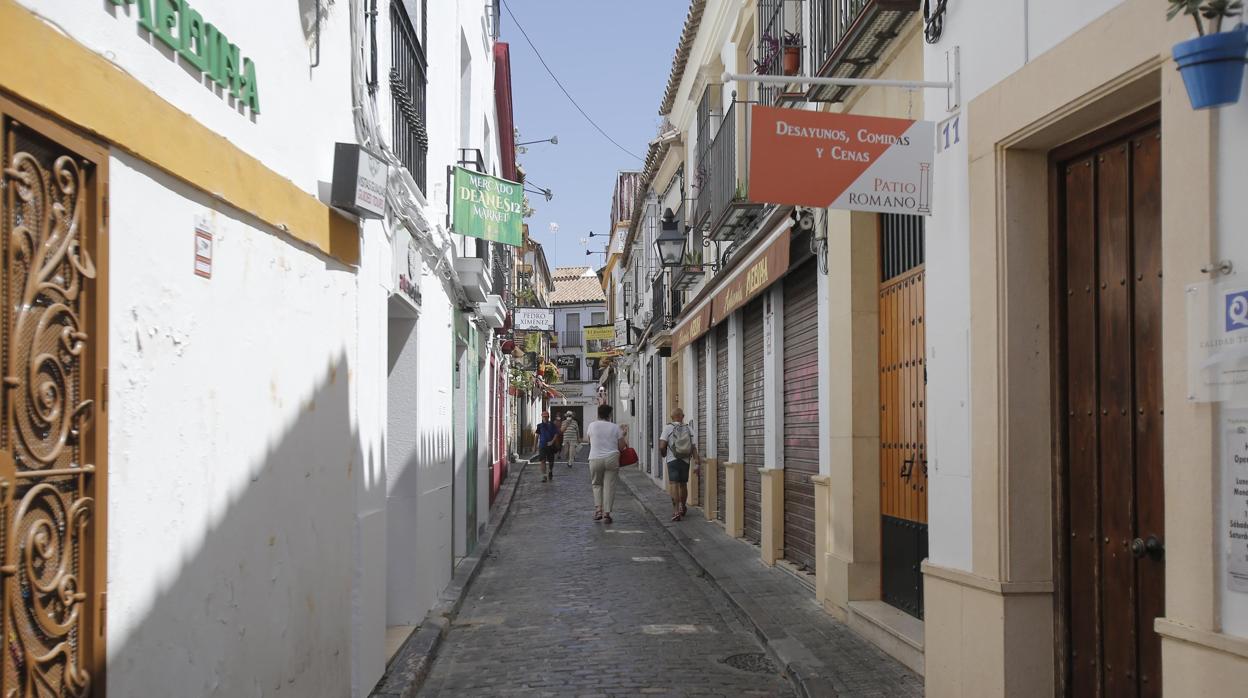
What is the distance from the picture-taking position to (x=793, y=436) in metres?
11.5

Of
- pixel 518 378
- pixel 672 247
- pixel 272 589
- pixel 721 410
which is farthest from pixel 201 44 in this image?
pixel 518 378

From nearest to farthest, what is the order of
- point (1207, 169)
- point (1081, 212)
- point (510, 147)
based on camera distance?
point (1207, 169) → point (1081, 212) → point (510, 147)

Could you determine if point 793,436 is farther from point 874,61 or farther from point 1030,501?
point 1030,501

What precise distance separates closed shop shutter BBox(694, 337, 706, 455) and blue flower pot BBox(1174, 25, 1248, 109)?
1475 centimetres

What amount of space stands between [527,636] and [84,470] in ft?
19.4

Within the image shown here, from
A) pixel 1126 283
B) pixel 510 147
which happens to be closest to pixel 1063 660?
pixel 1126 283

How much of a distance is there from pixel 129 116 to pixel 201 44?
25.8 inches

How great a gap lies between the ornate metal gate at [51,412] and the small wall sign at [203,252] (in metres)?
0.69

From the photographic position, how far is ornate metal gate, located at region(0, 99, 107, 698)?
2.65m

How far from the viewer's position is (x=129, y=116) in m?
3.24

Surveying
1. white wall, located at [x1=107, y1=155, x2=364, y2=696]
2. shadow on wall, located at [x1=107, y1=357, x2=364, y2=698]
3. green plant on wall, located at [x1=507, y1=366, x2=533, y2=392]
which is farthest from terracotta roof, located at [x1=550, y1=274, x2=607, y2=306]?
white wall, located at [x1=107, y1=155, x2=364, y2=696]

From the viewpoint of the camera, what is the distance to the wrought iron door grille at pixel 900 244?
25.6 feet

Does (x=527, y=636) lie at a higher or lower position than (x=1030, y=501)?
lower

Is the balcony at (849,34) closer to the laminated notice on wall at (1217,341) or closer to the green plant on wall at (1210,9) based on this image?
the green plant on wall at (1210,9)
